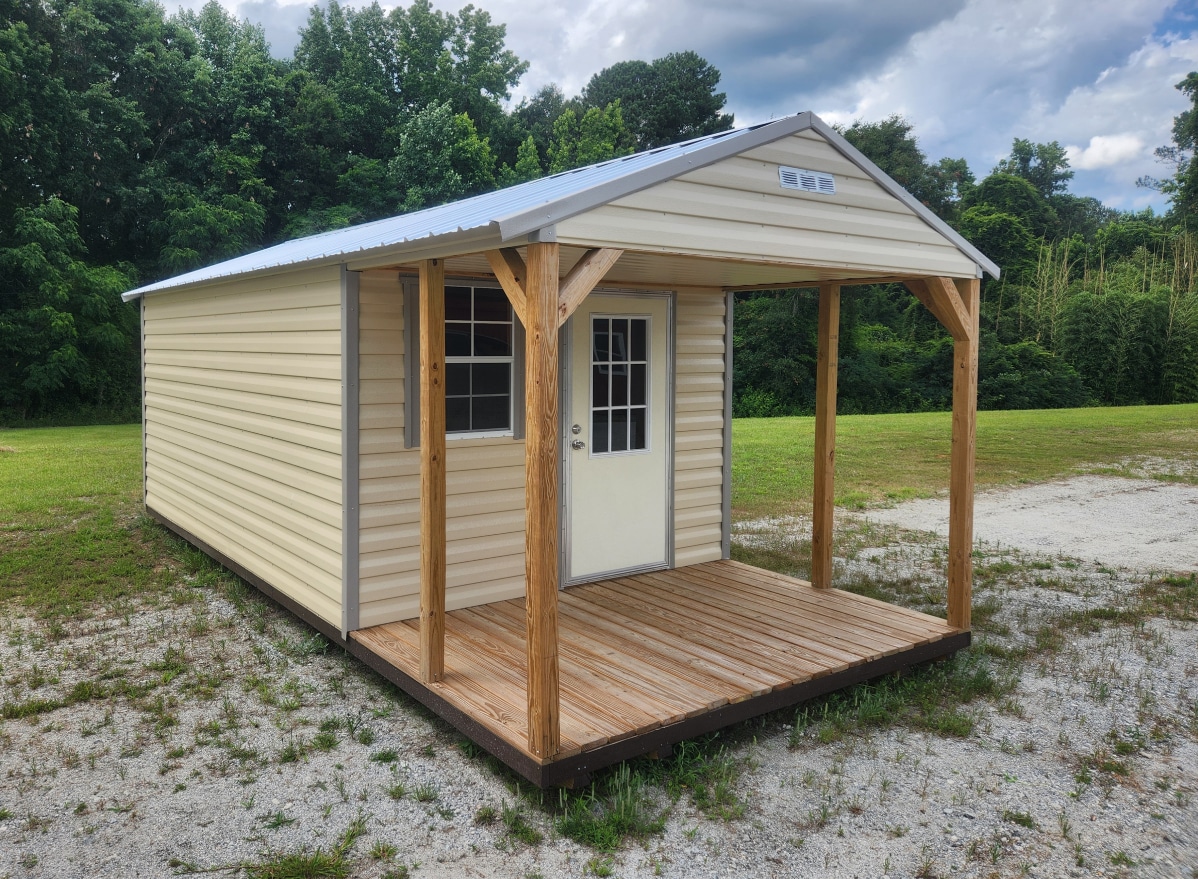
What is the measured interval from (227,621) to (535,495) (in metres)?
3.35

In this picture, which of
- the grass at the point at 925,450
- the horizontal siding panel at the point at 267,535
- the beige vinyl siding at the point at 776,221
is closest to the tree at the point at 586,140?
the grass at the point at 925,450

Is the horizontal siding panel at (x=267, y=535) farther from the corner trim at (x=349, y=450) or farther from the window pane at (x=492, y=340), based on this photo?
the window pane at (x=492, y=340)

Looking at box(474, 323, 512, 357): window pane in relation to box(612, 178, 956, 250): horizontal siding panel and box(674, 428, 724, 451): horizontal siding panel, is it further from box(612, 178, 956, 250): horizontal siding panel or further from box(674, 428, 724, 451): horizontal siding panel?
box(612, 178, 956, 250): horizontal siding panel

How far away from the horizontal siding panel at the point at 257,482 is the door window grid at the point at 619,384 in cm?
172

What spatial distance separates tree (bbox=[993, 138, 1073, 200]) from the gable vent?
1788 inches

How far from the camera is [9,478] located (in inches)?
437

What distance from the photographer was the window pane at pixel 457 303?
5.26 m

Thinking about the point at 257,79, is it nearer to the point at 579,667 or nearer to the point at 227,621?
the point at 227,621

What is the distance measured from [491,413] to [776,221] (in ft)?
7.00

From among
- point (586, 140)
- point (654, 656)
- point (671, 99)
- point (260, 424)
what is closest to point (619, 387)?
point (654, 656)

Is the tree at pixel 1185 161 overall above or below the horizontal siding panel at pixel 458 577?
above

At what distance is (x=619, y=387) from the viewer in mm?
6078

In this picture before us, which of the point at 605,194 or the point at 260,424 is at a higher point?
the point at 605,194

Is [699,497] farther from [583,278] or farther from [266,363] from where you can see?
[583,278]
